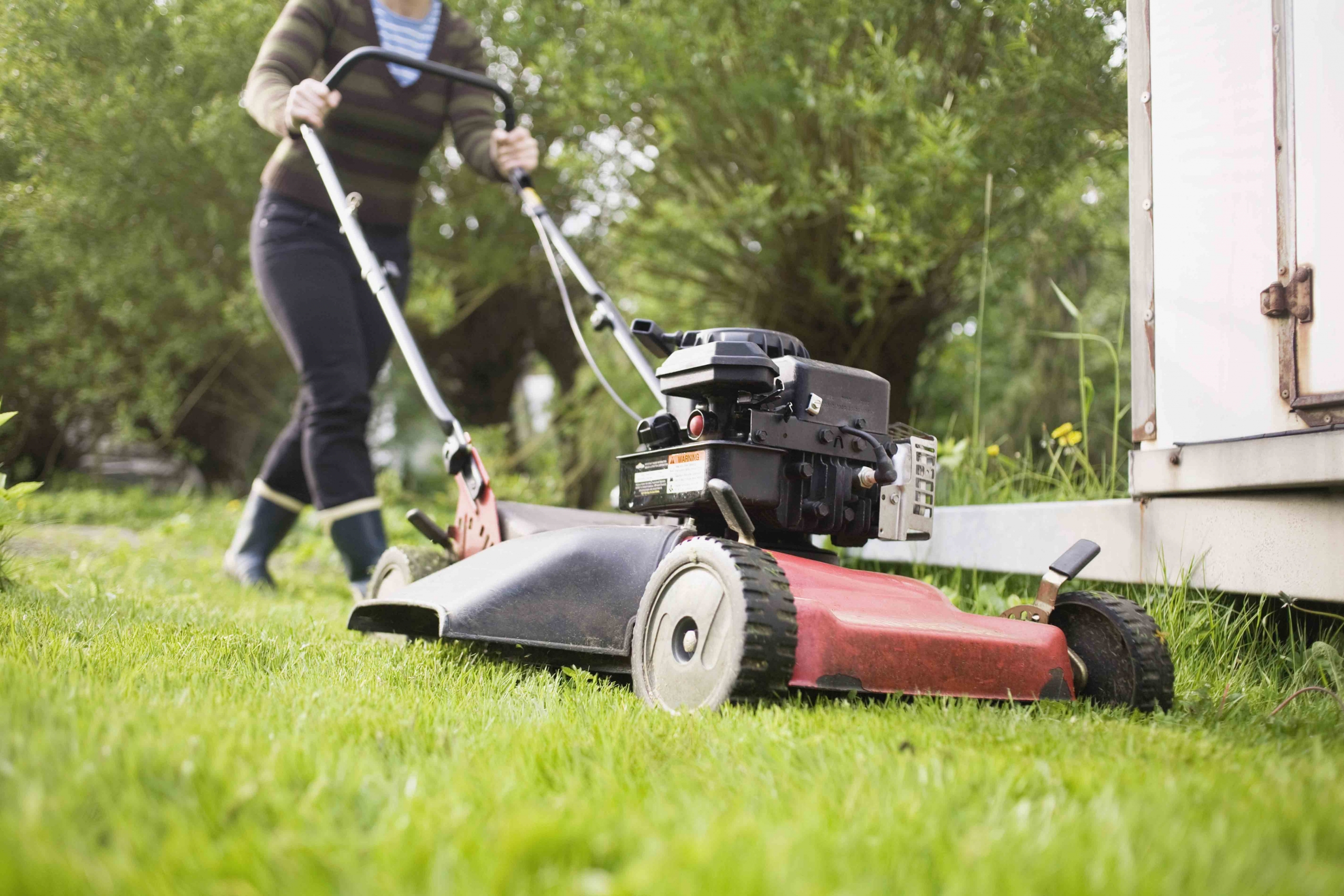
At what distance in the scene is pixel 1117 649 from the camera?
2.01 metres

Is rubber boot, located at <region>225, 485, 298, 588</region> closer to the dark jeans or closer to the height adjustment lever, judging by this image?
the dark jeans

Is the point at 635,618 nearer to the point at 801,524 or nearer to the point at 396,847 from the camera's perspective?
the point at 801,524

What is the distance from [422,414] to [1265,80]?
10.4m

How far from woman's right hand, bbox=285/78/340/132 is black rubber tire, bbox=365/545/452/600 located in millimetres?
1325

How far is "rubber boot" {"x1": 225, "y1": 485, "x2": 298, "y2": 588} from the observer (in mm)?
4035

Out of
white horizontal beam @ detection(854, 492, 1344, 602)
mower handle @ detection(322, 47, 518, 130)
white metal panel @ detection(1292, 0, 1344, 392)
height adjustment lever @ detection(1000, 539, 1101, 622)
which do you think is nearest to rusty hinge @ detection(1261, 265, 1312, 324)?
white metal panel @ detection(1292, 0, 1344, 392)

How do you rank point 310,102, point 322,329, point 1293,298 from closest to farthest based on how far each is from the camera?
point 1293,298, point 310,102, point 322,329

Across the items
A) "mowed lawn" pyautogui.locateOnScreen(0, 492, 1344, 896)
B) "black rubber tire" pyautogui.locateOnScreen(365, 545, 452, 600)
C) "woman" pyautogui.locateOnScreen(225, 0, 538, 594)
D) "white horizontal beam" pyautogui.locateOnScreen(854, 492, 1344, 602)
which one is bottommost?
"mowed lawn" pyautogui.locateOnScreen(0, 492, 1344, 896)

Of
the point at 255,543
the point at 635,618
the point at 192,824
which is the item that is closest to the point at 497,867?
the point at 192,824

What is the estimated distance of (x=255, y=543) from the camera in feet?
13.4

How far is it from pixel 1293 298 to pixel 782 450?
109 cm

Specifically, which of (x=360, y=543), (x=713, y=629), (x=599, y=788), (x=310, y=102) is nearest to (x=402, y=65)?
(x=310, y=102)

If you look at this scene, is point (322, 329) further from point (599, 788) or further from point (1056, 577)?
point (599, 788)

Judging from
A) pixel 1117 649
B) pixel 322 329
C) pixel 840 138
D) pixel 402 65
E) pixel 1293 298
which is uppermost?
pixel 840 138
